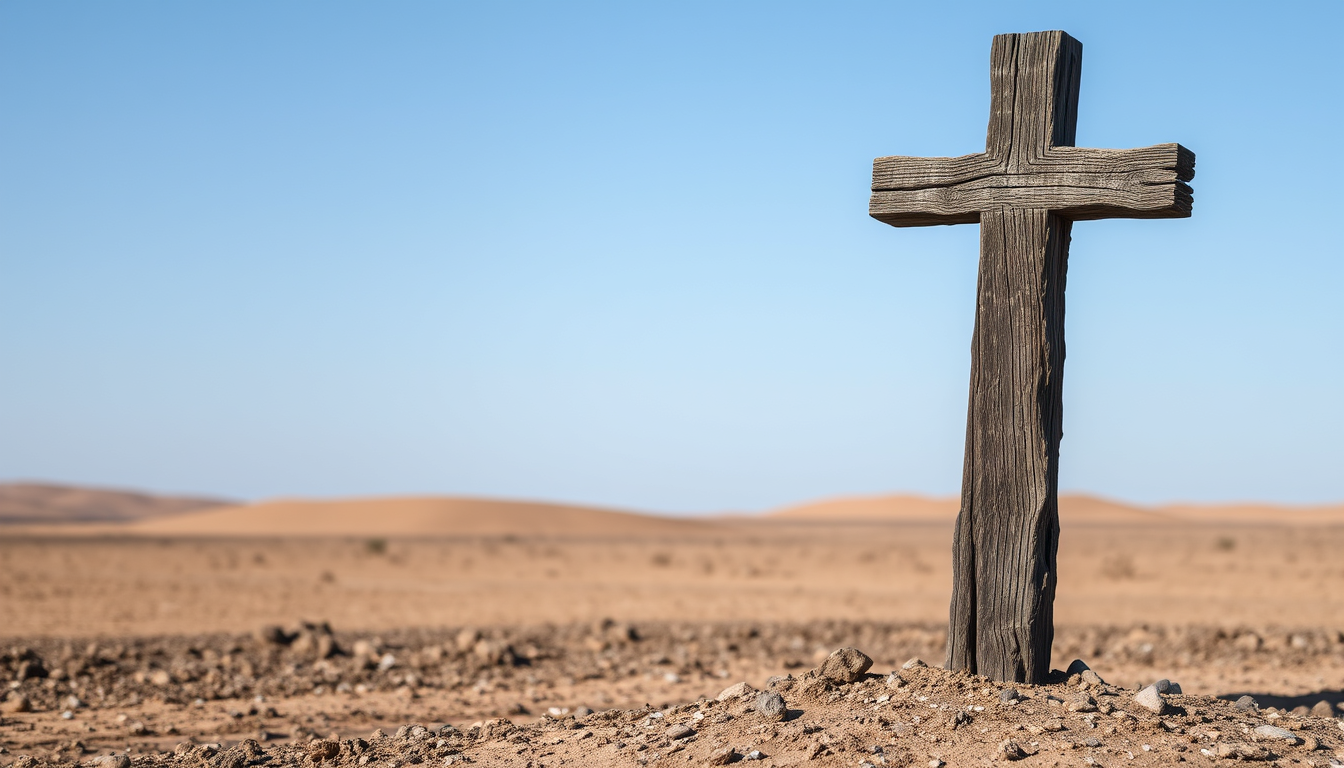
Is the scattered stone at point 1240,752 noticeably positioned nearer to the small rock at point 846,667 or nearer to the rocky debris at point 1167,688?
the rocky debris at point 1167,688

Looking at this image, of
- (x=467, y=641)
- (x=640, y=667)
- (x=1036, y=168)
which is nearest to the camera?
(x=1036, y=168)

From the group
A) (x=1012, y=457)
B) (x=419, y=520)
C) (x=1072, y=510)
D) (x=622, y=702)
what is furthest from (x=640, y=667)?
(x=1072, y=510)

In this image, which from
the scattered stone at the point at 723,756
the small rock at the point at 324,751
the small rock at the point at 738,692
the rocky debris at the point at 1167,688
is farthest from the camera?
the rocky debris at the point at 1167,688

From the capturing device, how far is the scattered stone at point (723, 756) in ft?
16.2

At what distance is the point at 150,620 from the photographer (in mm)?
15742

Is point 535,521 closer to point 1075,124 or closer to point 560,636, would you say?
point 560,636

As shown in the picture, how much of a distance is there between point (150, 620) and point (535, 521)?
5935 cm

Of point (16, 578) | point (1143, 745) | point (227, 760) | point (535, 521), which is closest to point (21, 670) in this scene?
point (227, 760)

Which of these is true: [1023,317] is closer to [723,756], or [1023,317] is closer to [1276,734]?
[1276,734]

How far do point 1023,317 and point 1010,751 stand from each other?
6.64 ft

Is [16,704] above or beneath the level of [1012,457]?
beneath

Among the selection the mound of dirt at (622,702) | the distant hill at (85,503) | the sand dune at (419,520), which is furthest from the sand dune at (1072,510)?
the mound of dirt at (622,702)

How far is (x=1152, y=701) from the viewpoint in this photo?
536 centimetres

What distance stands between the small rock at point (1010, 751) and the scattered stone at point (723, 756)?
1.07m
